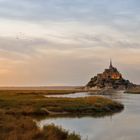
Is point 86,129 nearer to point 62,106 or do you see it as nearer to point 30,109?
point 30,109

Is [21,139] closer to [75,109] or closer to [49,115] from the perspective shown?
[49,115]

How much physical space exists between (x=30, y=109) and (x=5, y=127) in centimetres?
2335

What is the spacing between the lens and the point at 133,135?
3167cm

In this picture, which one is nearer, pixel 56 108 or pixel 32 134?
pixel 32 134

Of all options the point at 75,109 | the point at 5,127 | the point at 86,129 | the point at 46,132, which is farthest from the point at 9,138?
the point at 75,109

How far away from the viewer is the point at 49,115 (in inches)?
1892

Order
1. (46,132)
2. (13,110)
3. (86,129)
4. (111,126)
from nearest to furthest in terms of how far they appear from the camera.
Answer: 1. (46,132)
2. (86,129)
3. (111,126)
4. (13,110)

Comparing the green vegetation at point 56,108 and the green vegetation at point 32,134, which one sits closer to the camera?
the green vegetation at point 32,134

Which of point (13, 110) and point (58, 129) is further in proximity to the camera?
point (13, 110)

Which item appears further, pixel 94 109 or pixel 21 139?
pixel 94 109

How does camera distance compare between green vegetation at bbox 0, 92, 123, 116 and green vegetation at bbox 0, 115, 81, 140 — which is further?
green vegetation at bbox 0, 92, 123, 116

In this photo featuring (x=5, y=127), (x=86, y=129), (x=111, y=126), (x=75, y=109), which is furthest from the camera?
(x=75, y=109)

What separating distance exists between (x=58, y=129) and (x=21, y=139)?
4.84 meters

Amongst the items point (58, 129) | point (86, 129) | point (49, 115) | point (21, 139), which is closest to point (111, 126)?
point (86, 129)
